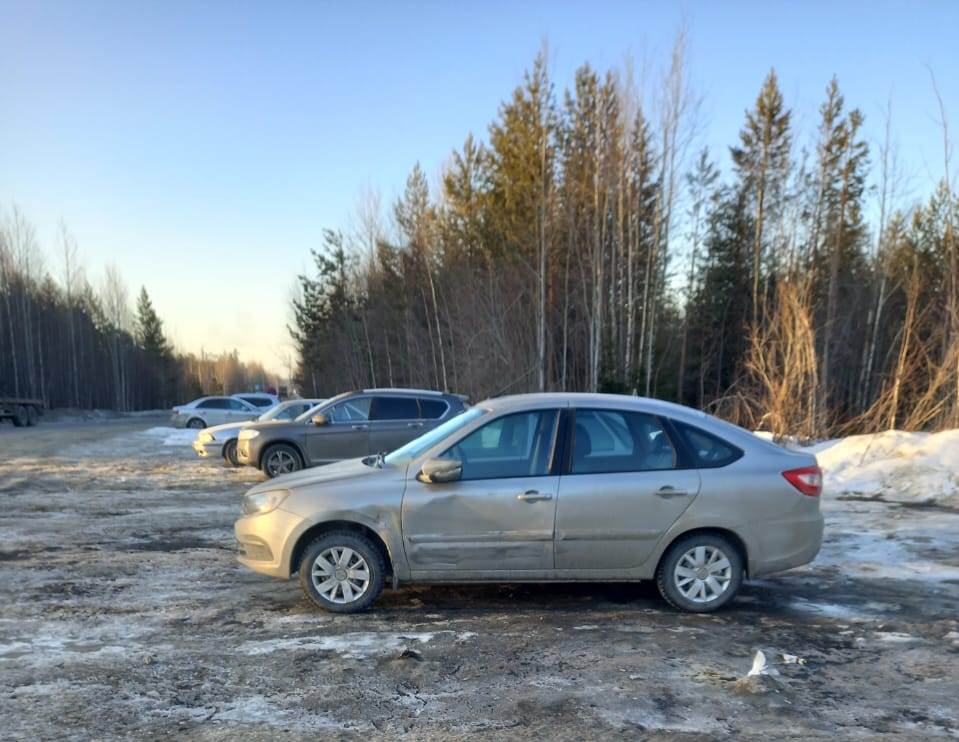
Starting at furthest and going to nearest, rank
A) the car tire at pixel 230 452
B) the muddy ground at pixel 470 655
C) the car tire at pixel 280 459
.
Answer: the car tire at pixel 230 452
the car tire at pixel 280 459
the muddy ground at pixel 470 655

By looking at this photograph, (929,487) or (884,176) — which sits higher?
(884,176)

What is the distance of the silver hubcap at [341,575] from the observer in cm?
540

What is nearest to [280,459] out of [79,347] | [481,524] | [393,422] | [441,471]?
[393,422]

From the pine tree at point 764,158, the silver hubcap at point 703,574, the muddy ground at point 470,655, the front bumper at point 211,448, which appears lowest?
the muddy ground at point 470,655

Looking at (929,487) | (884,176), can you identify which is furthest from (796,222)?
(929,487)

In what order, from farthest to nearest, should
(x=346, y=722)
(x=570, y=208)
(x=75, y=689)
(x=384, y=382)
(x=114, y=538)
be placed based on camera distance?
(x=384, y=382) < (x=570, y=208) < (x=114, y=538) < (x=75, y=689) < (x=346, y=722)

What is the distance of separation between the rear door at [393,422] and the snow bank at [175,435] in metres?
12.3

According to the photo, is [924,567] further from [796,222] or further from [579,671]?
[796,222]

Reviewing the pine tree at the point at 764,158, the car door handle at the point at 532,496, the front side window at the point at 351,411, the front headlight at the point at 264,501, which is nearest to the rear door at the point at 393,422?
the front side window at the point at 351,411

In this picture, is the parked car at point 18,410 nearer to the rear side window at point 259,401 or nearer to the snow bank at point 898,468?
the rear side window at point 259,401

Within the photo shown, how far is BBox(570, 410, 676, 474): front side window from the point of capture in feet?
18.0

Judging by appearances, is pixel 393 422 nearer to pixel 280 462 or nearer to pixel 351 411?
pixel 351 411

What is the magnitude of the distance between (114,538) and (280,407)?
746 centimetres

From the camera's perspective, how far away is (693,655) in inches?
181
